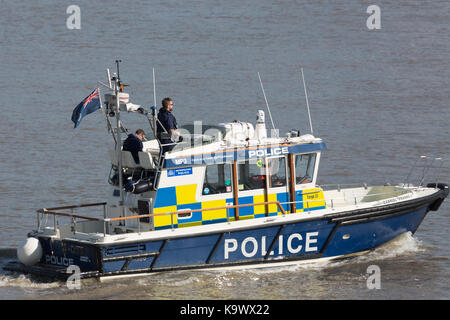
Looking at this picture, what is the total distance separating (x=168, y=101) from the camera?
14742 mm

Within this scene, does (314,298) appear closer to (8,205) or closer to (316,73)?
(8,205)

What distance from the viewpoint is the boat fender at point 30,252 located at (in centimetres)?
1425

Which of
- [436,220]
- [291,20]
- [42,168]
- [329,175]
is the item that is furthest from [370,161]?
[291,20]

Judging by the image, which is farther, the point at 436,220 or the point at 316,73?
the point at 316,73

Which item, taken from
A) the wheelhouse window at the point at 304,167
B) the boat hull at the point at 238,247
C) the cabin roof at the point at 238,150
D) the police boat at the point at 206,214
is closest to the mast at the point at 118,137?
the police boat at the point at 206,214

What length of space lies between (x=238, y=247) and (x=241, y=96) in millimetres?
12922

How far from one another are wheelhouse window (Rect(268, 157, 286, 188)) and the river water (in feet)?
4.77

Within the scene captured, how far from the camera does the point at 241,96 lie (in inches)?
1064

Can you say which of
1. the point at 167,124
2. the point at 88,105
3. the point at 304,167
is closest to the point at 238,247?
the point at 304,167

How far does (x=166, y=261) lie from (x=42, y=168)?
8380 mm

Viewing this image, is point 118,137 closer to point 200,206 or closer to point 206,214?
point 200,206

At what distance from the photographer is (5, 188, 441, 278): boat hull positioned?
1384cm

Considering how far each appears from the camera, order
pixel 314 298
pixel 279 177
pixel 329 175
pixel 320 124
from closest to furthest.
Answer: pixel 314 298
pixel 279 177
pixel 329 175
pixel 320 124

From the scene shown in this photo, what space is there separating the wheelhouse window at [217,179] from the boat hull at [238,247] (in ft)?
2.55
